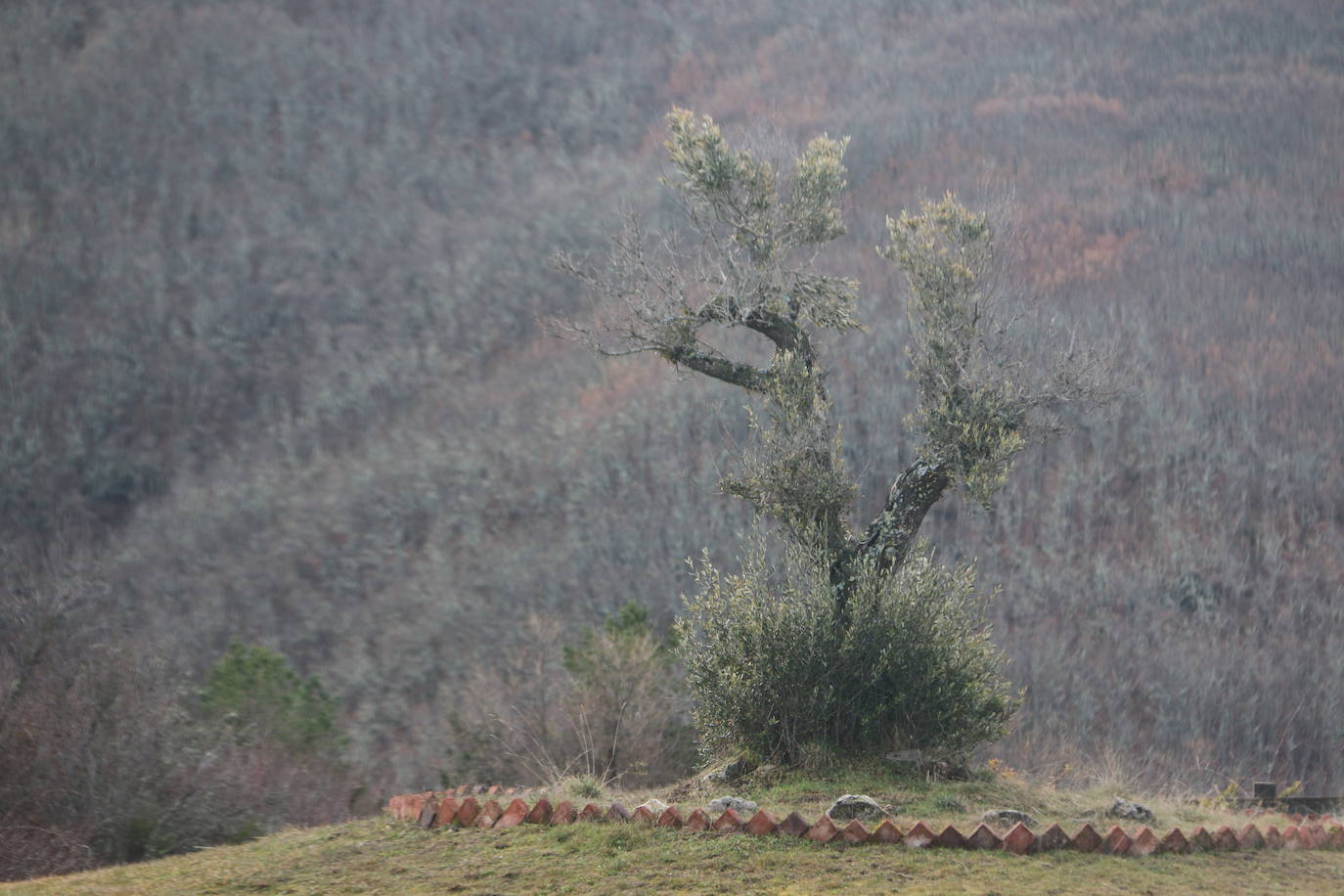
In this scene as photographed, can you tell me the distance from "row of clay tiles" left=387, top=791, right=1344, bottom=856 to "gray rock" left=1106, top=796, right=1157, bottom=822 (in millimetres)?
1023

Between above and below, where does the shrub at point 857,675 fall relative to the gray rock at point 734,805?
above

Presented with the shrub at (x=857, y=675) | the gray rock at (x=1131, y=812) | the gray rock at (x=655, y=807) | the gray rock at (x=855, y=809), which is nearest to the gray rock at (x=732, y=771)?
the shrub at (x=857, y=675)

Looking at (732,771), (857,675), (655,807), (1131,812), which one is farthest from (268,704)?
(1131,812)

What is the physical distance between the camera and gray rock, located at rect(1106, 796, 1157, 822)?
35.7ft

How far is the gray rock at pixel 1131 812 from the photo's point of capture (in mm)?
10891

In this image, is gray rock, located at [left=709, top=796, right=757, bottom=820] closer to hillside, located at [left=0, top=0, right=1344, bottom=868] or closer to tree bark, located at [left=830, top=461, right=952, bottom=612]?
tree bark, located at [left=830, top=461, right=952, bottom=612]

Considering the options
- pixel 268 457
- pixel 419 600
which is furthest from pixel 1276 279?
pixel 268 457

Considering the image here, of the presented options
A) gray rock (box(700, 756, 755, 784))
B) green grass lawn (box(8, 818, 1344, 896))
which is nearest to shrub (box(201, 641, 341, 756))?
gray rock (box(700, 756, 755, 784))

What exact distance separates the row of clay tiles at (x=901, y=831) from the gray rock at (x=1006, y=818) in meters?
0.81

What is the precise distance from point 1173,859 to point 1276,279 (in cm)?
4341

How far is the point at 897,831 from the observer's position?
8555 millimetres

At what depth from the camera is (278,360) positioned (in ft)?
195

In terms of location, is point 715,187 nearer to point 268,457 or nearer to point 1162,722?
point 1162,722

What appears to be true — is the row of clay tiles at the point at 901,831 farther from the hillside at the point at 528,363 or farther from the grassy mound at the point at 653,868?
the hillside at the point at 528,363
